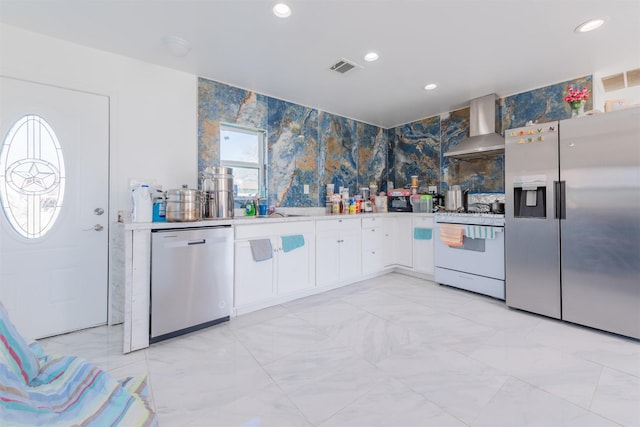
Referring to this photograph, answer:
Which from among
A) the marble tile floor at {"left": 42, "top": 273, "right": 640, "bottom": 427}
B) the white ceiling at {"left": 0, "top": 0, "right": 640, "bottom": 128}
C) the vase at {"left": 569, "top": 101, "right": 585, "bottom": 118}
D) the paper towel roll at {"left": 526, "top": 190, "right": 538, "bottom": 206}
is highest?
the white ceiling at {"left": 0, "top": 0, "right": 640, "bottom": 128}

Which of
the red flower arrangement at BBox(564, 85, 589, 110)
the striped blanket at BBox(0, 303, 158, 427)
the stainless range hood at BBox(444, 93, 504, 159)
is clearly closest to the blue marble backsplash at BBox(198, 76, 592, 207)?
the stainless range hood at BBox(444, 93, 504, 159)

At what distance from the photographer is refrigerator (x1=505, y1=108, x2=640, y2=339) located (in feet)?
7.03

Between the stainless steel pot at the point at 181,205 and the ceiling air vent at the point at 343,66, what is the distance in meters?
1.87

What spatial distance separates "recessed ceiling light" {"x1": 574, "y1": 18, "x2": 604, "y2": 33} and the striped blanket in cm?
378

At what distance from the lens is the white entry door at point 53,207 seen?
2.13 m

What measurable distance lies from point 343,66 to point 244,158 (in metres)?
1.56

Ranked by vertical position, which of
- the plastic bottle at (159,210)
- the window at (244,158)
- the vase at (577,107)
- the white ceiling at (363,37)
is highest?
the white ceiling at (363,37)

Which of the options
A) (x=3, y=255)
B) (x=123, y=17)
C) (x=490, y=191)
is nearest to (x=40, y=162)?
(x=3, y=255)

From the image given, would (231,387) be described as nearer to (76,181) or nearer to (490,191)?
(76,181)

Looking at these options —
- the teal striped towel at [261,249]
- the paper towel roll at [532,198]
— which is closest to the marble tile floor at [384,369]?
the teal striped towel at [261,249]

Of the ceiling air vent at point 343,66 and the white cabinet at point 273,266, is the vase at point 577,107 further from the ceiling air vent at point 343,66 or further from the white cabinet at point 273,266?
the white cabinet at point 273,266

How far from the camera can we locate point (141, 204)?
2.06 metres

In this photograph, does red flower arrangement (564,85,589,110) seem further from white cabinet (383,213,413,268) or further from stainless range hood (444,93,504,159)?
white cabinet (383,213,413,268)

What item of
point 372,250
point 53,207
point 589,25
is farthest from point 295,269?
point 589,25
